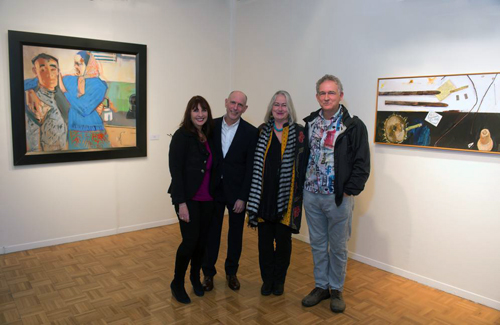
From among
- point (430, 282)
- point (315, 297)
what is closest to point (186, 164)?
point (315, 297)

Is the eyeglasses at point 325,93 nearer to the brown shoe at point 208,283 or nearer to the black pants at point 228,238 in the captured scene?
the black pants at point 228,238

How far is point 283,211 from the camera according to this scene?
2.94 meters

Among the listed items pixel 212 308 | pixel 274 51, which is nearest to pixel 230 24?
pixel 274 51

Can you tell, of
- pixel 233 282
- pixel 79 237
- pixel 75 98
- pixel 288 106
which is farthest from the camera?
pixel 79 237

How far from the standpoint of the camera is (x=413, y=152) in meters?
3.44

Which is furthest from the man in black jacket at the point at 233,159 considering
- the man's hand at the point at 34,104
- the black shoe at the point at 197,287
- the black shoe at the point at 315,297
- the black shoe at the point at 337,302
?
the man's hand at the point at 34,104

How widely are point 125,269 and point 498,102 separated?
3247 millimetres

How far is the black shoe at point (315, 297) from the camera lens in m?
2.97

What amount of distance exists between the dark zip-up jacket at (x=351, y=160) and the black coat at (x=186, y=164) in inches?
36.2

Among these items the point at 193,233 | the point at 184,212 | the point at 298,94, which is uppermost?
the point at 298,94

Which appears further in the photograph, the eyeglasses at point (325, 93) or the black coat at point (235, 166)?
the black coat at point (235, 166)

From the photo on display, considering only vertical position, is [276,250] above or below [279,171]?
below

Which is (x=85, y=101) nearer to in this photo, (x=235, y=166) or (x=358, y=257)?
(x=235, y=166)

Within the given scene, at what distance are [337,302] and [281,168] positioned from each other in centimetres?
105
